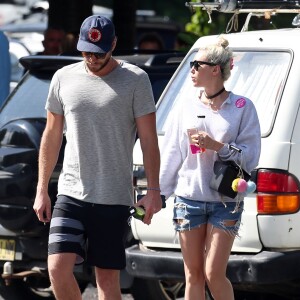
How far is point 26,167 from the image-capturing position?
26.5ft

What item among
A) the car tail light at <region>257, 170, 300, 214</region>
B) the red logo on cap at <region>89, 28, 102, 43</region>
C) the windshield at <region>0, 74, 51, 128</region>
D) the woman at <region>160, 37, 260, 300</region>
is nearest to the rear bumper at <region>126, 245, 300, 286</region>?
the car tail light at <region>257, 170, 300, 214</region>

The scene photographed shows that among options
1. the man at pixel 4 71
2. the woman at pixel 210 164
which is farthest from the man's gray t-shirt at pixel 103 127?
the man at pixel 4 71

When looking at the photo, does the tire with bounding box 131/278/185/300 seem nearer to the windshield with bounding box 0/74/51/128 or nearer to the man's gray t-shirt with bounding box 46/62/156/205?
the windshield with bounding box 0/74/51/128

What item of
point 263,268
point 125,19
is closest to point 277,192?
point 263,268

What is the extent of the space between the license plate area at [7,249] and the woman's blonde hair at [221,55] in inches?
90.1

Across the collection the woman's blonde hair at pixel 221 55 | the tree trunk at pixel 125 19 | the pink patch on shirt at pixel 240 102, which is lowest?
the tree trunk at pixel 125 19

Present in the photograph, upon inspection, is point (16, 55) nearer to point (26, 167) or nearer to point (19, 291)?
point (19, 291)

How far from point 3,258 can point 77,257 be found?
6.61 feet

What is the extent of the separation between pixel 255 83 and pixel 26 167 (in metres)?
1.70

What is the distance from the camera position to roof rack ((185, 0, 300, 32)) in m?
7.84

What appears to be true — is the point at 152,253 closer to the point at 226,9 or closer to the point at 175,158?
the point at 175,158

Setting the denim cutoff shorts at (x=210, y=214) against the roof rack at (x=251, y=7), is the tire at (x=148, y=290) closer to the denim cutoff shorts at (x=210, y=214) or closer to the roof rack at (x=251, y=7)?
the denim cutoff shorts at (x=210, y=214)

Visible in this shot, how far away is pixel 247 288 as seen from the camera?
734 cm

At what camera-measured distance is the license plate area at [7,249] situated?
8.21 metres
